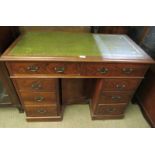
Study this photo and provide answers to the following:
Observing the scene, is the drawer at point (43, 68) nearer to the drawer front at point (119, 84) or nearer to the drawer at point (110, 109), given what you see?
the drawer front at point (119, 84)

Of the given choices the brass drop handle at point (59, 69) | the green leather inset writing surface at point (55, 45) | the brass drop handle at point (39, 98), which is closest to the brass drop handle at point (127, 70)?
the green leather inset writing surface at point (55, 45)

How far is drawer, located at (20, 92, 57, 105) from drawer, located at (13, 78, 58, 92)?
0.05m

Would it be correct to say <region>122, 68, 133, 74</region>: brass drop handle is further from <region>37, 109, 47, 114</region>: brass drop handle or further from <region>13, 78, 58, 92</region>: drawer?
<region>37, 109, 47, 114</region>: brass drop handle

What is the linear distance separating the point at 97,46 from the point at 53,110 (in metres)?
0.74

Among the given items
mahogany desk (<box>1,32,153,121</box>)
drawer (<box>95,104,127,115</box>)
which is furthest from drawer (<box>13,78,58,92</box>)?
drawer (<box>95,104,127,115</box>)

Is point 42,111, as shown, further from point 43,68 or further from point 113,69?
point 113,69

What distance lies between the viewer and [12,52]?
979 millimetres

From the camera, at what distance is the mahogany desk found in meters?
0.97

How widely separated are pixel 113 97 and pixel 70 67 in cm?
53

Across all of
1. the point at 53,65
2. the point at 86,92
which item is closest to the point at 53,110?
the point at 86,92

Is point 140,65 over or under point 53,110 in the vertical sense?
over

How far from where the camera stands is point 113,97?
125 cm

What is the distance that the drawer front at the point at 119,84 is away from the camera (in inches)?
43.9
